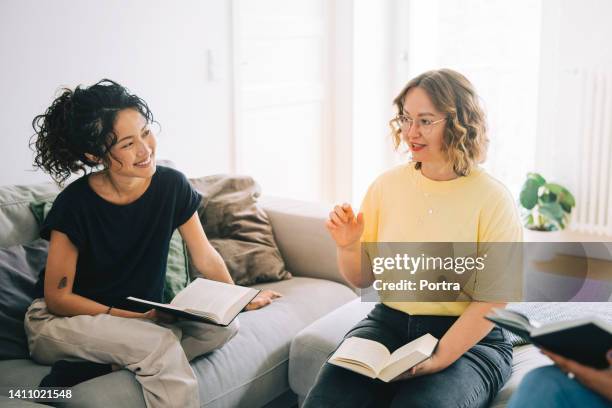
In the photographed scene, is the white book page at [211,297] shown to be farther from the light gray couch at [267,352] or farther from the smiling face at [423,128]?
the smiling face at [423,128]

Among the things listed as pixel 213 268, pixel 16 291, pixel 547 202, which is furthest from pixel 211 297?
pixel 547 202

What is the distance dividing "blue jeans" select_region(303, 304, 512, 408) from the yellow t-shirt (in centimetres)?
4

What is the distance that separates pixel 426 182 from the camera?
171 centimetres

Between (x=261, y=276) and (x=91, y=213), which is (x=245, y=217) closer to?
(x=261, y=276)

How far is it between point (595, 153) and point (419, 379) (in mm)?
2440

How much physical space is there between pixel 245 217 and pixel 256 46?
127 centimetres

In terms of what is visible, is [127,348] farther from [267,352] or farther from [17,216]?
[17,216]

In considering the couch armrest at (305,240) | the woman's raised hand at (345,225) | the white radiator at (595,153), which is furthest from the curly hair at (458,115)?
the white radiator at (595,153)

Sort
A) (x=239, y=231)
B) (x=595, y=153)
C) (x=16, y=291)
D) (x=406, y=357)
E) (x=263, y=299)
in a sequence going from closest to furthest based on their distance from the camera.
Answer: (x=406, y=357) < (x=16, y=291) < (x=263, y=299) < (x=239, y=231) < (x=595, y=153)

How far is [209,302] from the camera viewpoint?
5.70ft

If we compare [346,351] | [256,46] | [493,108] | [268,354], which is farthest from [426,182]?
[493,108]

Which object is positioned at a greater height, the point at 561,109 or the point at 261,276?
the point at 561,109

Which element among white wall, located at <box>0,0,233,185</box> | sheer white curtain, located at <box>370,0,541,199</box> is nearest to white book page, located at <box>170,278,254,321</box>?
white wall, located at <box>0,0,233,185</box>

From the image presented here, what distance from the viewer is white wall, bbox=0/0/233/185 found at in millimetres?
2295
